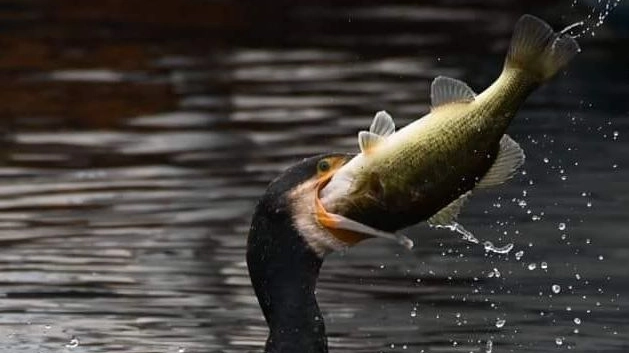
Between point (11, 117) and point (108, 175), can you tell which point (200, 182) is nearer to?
point (108, 175)

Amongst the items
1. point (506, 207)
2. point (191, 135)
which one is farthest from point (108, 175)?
point (506, 207)

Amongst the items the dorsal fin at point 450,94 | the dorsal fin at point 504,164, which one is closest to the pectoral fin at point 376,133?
the dorsal fin at point 450,94

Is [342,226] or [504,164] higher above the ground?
[504,164]

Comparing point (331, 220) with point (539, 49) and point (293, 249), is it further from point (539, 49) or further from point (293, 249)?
point (539, 49)

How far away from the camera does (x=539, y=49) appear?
5.57m

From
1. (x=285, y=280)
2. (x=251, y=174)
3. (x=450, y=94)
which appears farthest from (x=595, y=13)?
(x=450, y=94)

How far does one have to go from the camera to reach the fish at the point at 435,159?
544 centimetres

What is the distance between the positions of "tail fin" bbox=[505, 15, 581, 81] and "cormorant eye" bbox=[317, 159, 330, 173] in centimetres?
51

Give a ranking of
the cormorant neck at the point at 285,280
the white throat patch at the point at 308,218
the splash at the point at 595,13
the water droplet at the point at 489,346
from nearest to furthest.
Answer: the white throat patch at the point at 308,218, the cormorant neck at the point at 285,280, the water droplet at the point at 489,346, the splash at the point at 595,13

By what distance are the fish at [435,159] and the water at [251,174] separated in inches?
92.0

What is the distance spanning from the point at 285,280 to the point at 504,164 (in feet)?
2.21

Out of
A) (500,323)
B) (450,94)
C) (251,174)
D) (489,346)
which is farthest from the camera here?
(251,174)

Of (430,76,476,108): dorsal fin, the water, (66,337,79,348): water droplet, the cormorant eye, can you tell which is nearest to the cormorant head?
the cormorant eye

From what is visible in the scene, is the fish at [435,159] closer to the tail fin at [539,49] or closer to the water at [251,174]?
the tail fin at [539,49]
